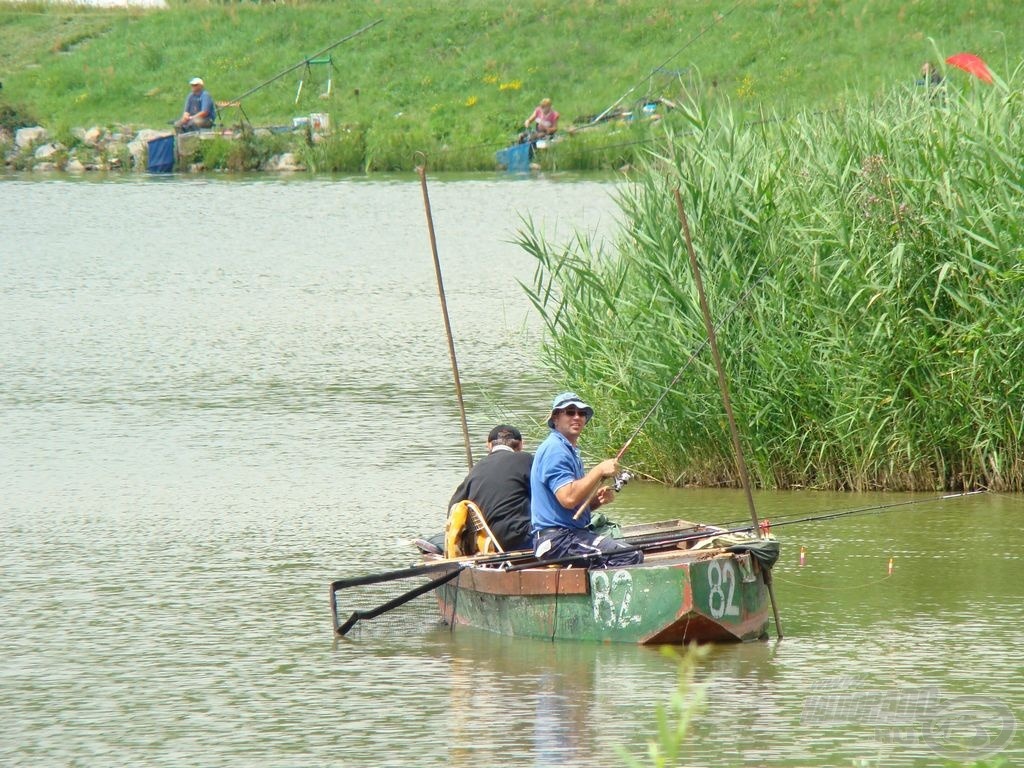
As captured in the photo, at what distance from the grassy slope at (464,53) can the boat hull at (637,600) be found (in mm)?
33240

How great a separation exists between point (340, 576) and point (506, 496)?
6.06 ft

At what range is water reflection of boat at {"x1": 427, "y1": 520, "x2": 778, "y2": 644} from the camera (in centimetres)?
932

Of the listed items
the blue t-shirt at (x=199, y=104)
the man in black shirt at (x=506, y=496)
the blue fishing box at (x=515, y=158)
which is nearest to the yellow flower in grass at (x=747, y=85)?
the blue fishing box at (x=515, y=158)

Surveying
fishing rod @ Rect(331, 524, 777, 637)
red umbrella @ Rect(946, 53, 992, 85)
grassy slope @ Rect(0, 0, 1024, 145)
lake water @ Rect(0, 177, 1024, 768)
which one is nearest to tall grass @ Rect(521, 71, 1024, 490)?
red umbrella @ Rect(946, 53, 992, 85)

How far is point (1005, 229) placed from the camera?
12.8 metres

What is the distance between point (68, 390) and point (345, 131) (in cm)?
2626

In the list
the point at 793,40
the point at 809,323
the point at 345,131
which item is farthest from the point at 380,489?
the point at 793,40

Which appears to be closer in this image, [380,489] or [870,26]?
[380,489]

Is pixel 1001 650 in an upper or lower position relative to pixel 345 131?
lower

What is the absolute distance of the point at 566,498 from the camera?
32.0 feet

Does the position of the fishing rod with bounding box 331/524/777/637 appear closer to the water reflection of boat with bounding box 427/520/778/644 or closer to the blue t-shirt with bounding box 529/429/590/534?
the water reflection of boat with bounding box 427/520/778/644

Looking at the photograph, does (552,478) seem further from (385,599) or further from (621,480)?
(385,599)

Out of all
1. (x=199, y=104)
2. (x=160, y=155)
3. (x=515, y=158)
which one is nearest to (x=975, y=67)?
(x=515, y=158)

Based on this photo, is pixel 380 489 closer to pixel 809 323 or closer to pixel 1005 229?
pixel 809 323
